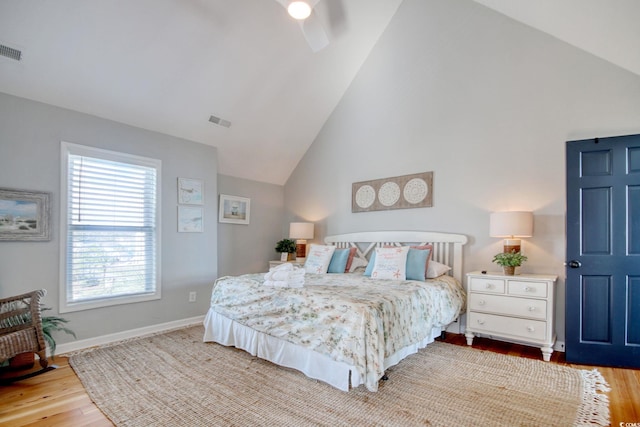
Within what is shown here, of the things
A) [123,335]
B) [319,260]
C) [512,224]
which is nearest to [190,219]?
[123,335]

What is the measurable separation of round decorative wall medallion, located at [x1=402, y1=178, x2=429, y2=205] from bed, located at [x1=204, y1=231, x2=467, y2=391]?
0.62 m

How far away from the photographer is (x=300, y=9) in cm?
241

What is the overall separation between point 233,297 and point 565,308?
3.28m

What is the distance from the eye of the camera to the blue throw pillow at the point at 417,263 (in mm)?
3529

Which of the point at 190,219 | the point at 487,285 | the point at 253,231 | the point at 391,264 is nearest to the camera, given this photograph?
the point at 487,285

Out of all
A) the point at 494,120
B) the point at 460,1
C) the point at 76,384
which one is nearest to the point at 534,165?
the point at 494,120

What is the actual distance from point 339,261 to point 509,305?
1.99 m

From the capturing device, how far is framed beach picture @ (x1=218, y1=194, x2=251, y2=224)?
5012 mm

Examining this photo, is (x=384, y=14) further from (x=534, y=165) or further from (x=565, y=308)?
(x=565, y=308)

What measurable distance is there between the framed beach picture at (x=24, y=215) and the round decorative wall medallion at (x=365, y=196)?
149 inches

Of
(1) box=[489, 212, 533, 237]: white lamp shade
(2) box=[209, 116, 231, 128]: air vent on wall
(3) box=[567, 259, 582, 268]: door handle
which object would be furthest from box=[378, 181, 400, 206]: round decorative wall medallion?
(2) box=[209, 116, 231, 128]: air vent on wall

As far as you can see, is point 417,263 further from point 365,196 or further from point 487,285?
point 365,196

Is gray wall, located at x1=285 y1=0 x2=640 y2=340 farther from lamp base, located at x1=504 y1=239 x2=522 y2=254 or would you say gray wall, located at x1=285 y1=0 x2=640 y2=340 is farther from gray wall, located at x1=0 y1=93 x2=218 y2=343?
gray wall, located at x1=0 y1=93 x2=218 y2=343

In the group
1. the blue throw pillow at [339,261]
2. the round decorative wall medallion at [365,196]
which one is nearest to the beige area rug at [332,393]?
the blue throw pillow at [339,261]
